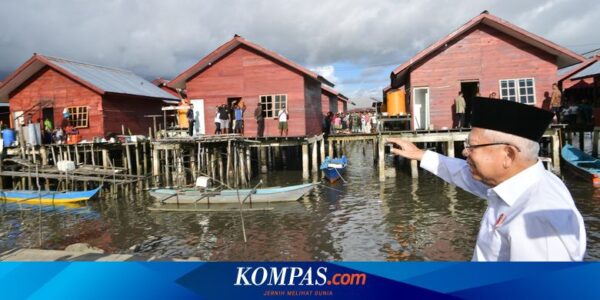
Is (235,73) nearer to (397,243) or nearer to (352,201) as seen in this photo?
(352,201)

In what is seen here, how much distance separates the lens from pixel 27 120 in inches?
1099

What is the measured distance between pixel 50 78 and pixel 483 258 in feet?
99.6

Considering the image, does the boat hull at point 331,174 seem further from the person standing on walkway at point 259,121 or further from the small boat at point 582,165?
the small boat at point 582,165

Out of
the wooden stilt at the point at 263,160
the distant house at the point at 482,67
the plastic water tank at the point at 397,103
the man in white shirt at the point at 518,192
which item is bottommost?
the wooden stilt at the point at 263,160

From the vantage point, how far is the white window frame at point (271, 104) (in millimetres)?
23812

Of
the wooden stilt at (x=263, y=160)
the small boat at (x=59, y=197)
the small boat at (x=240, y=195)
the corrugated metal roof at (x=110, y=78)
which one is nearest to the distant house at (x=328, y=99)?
the wooden stilt at (x=263, y=160)

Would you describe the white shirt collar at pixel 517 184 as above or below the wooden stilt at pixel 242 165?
above

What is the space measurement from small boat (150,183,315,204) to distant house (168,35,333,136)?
739cm

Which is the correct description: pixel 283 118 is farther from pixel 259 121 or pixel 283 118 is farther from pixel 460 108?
pixel 460 108

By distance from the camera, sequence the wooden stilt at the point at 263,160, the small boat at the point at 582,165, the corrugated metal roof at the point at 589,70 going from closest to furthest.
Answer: the small boat at the point at 582,165 < the wooden stilt at the point at 263,160 < the corrugated metal roof at the point at 589,70

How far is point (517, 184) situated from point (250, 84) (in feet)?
73.4

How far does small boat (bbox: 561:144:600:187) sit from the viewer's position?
18359 millimetres

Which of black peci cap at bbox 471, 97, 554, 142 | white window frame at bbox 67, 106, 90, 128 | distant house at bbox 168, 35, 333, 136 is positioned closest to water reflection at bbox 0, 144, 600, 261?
distant house at bbox 168, 35, 333, 136

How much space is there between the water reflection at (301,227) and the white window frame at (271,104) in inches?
245
